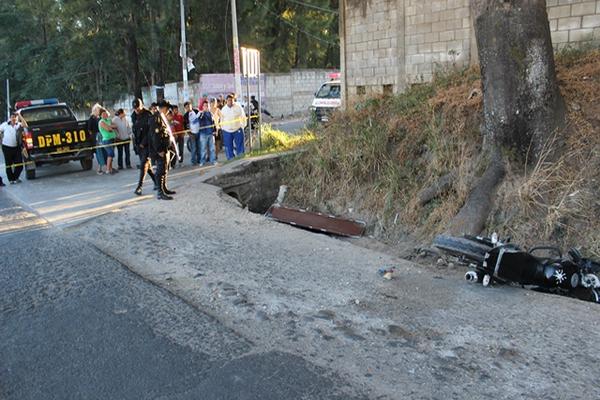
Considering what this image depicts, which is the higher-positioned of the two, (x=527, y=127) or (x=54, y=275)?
(x=527, y=127)

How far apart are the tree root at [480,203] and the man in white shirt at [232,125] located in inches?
303

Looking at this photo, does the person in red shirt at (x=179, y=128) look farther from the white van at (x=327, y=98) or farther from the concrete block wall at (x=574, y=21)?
the concrete block wall at (x=574, y=21)

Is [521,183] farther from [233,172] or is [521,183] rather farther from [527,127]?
[233,172]

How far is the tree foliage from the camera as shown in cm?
3167

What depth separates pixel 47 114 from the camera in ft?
53.4

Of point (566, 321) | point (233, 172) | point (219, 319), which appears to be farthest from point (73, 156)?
point (566, 321)

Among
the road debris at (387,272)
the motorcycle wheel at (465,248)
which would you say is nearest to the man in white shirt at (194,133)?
the road debris at (387,272)

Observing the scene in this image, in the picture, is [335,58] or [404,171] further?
[335,58]

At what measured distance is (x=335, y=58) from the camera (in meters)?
42.3

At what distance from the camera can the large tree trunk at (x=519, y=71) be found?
23.7 feet

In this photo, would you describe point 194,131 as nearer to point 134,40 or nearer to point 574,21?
point 574,21

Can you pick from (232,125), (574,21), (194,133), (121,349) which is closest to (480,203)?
(574,21)

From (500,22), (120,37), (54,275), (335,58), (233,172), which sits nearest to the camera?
(54,275)

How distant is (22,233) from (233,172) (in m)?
4.50
